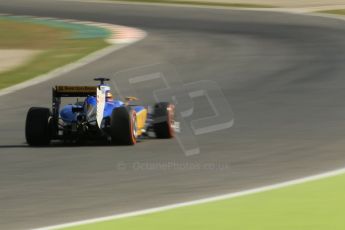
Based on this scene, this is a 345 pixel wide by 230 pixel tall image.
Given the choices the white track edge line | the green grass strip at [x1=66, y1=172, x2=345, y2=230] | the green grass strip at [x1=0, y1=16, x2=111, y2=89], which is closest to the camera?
the green grass strip at [x1=66, y1=172, x2=345, y2=230]

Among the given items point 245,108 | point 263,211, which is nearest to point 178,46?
point 245,108

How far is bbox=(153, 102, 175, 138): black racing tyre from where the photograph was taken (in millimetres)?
13367

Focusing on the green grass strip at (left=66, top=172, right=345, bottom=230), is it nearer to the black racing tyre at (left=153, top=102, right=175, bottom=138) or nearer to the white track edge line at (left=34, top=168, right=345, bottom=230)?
the white track edge line at (left=34, top=168, right=345, bottom=230)

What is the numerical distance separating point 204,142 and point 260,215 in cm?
468

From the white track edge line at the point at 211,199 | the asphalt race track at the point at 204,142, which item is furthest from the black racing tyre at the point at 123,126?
the white track edge line at the point at 211,199

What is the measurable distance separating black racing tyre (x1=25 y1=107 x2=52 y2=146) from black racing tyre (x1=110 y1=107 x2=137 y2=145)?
83 cm

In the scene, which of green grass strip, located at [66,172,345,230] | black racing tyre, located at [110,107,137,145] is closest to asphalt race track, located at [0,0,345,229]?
black racing tyre, located at [110,107,137,145]

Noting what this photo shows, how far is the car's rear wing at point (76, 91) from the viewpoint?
42.3ft

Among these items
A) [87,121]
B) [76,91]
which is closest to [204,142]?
[87,121]

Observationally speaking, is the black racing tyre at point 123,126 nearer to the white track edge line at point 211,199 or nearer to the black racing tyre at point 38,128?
the black racing tyre at point 38,128

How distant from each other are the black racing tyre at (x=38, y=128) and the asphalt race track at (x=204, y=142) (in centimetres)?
17

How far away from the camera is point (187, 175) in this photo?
1045 centimetres

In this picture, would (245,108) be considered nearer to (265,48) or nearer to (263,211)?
(263,211)

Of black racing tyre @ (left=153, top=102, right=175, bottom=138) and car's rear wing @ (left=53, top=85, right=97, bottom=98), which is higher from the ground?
car's rear wing @ (left=53, top=85, right=97, bottom=98)
